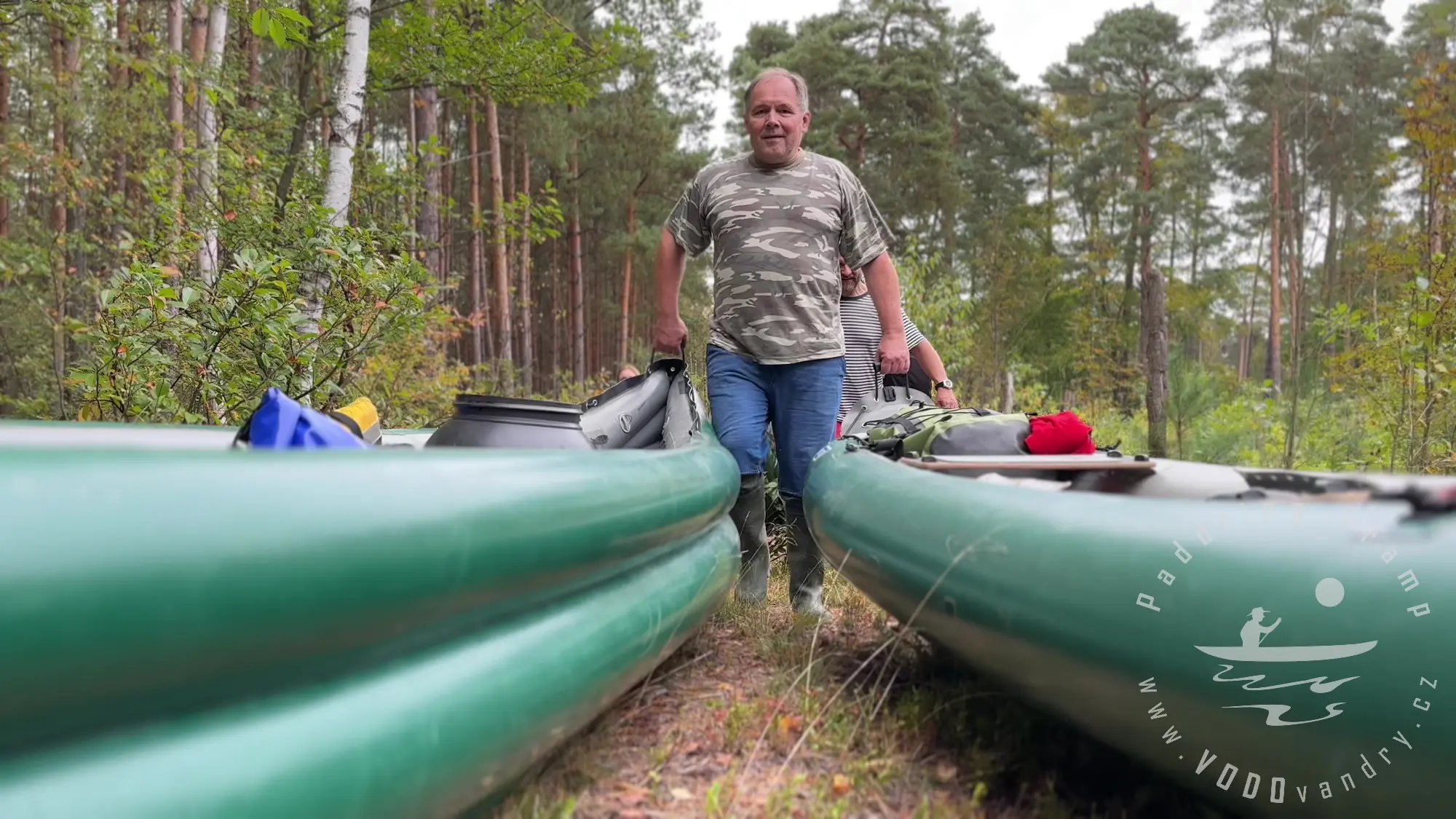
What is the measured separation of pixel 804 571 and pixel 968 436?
2.92 ft

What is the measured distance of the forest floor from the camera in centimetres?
136

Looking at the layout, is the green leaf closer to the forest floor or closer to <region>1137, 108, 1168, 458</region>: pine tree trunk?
the forest floor

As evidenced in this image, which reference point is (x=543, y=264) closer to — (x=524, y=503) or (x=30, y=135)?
(x=30, y=135)

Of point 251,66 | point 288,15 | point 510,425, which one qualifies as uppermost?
point 251,66

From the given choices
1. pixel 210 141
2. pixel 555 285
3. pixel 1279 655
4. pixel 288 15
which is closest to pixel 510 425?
pixel 1279 655

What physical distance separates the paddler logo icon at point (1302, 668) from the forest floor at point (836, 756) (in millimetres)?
270

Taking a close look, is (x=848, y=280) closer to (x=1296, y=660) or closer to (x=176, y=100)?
(x=1296, y=660)

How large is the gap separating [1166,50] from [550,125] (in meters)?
14.9

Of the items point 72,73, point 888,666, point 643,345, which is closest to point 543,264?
point 643,345

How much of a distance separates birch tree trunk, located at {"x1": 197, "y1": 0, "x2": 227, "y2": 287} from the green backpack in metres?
2.66

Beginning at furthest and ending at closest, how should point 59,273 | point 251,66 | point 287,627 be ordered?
point 251,66
point 59,273
point 287,627

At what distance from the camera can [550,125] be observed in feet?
48.1

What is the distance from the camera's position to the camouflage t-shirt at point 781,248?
2.63 meters

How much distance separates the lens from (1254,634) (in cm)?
113
